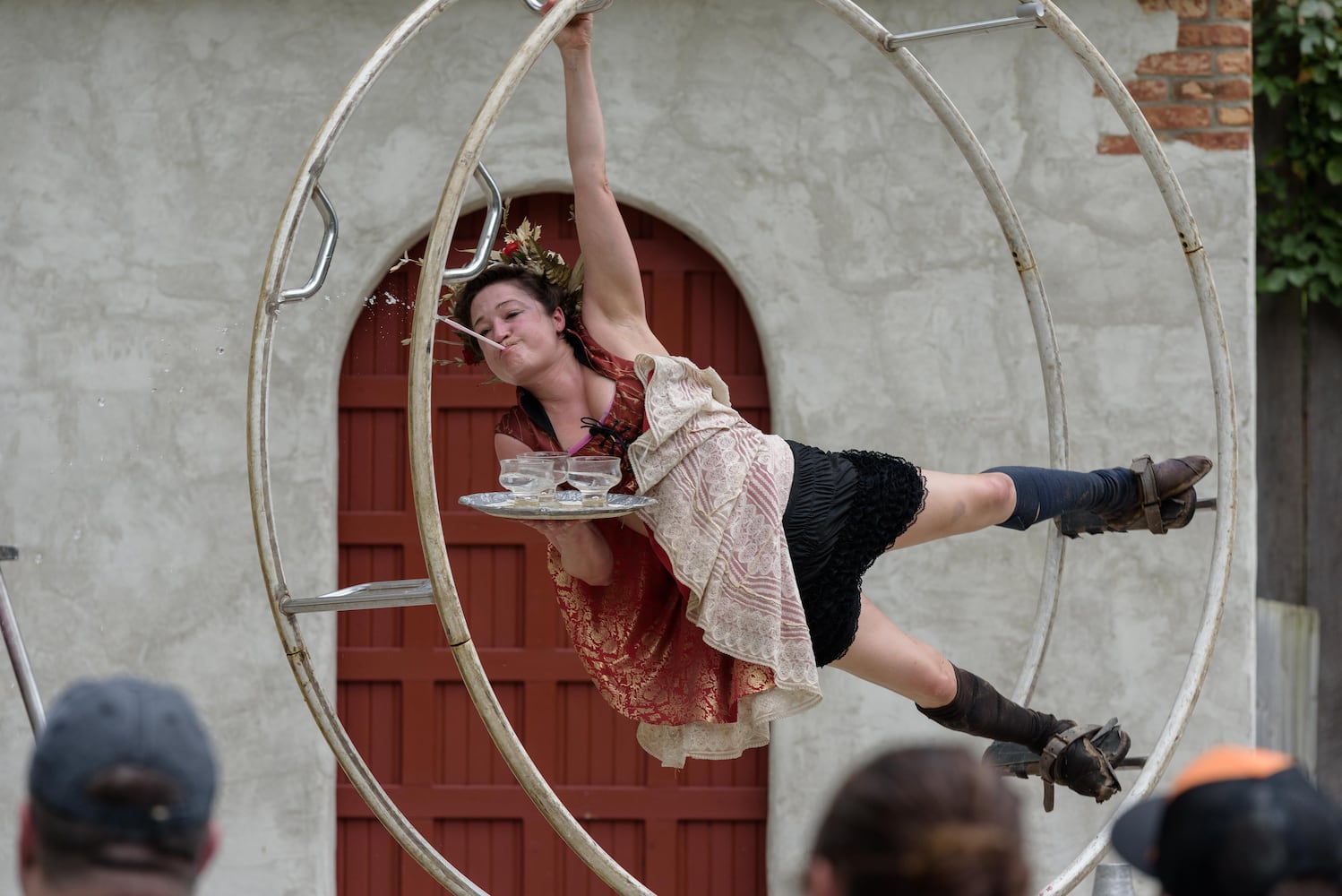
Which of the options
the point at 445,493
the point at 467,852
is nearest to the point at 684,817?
the point at 467,852

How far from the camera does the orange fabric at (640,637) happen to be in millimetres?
3229

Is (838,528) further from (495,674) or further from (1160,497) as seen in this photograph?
(495,674)

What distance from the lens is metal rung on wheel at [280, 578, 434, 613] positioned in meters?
2.80

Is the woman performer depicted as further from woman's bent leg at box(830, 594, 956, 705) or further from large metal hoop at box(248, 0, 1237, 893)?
large metal hoop at box(248, 0, 1237, 893)

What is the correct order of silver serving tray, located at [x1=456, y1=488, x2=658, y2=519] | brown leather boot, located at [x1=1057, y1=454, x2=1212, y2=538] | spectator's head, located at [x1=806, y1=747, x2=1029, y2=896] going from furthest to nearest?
brown leather boot, located at [x1=1057, y1=454, x2=1212, y2=538] → silver serving tray, located at [x1=456, y1=488, x2=658, y2=519] → spectator's head, located at [x1=806, y1=747, x2=1029, y2=896]

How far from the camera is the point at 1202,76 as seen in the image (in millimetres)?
4402

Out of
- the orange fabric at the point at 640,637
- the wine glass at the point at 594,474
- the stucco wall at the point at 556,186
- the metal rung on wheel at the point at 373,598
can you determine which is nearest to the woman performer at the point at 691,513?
the orange fabric at the point at 640,637

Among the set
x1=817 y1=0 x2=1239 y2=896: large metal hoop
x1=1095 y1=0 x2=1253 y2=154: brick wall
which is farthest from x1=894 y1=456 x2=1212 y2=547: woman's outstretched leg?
x1=1095 y1=0 x2=1253 y2=154: brick wall

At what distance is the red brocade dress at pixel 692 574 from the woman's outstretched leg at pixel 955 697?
0.87 feet

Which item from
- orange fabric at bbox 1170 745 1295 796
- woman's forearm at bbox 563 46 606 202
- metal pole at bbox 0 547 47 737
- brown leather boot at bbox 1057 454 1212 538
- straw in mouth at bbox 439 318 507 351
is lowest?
metal pole at bbox 0 547 47 737

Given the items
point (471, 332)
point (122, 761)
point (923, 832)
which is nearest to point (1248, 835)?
point (923, 832)

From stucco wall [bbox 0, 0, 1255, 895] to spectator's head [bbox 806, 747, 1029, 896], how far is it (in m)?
3.19

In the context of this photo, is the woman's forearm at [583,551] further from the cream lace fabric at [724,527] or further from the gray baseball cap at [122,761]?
the gray baseball cap at [122,761]

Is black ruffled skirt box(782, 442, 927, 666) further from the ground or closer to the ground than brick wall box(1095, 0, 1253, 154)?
closer to the ground
